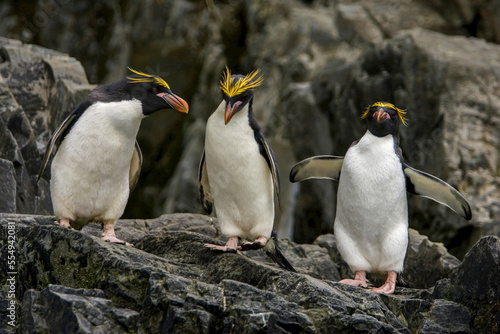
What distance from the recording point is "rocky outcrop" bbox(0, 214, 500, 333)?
16.4 feet

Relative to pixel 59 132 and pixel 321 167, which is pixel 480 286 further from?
pixel 59 132

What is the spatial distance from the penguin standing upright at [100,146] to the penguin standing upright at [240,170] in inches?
14.9

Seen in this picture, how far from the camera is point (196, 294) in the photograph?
5207 millimetres

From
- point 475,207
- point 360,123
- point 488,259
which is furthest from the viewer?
point 360,123

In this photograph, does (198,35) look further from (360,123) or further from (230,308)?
(230,308)

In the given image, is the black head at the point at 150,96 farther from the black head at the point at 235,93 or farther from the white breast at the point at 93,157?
the black head at the point at 235,93

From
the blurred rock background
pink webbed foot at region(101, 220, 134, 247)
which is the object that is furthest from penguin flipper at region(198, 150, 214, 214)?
the blurred rock background

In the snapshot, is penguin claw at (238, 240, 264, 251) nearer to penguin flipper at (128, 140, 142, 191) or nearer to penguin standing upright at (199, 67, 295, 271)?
penguin standing upright at (199, 67, 295, 271)

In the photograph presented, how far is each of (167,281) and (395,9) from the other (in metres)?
10.6

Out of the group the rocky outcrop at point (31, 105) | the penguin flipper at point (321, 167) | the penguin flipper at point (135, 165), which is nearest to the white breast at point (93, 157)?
the penguin flipper at point (135, 165)

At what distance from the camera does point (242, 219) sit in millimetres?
6711

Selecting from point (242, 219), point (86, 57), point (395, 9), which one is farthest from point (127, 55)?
point (242, 219)

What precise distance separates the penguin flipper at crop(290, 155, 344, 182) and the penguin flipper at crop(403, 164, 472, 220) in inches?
24.9

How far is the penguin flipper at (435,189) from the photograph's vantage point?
716cm
